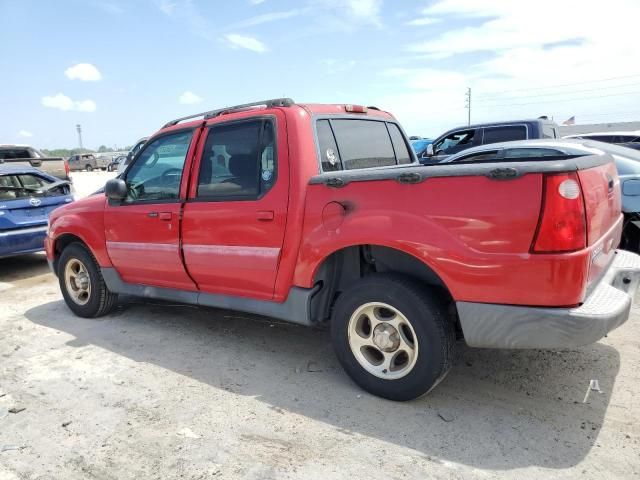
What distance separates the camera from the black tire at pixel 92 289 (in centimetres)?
494

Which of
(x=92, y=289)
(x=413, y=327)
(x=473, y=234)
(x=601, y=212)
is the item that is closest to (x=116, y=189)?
(x=92, y=289)

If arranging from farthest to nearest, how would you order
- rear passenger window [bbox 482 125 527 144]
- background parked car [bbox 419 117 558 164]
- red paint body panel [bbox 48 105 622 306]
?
rear passenger window [bbox 482 125 527 144]
background parked car [bbox 419 117 558 164]
red paint body panel [bbox 48 105 622 306]

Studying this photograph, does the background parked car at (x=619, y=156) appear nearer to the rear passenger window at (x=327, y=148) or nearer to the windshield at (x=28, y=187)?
the rear passenger window at (x=327, y=148)

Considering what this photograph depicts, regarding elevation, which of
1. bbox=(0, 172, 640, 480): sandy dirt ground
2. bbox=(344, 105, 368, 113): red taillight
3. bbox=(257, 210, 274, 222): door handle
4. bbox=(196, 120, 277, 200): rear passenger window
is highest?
bbox=(344, 105, 368, 113): red taillight

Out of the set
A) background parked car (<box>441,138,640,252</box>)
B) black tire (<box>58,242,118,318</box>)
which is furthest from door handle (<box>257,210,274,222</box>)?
background parked car (<box>441,138,640,252</box>)

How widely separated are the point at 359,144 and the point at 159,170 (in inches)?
70.0

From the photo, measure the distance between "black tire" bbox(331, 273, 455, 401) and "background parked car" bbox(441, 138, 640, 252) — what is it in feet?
8.20

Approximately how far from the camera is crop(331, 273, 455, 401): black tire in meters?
2.86

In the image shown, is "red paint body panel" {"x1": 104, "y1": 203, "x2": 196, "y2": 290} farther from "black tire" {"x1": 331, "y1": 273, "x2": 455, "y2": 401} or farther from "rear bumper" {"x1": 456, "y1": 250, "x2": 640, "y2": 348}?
"rear bumper" {"x1": 456, "y1": 250, "x2": 640, "y2": 348}

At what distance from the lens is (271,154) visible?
3.53 metres

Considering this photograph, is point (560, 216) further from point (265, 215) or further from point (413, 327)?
point (265, 215)

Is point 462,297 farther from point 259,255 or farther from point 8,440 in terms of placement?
point 8,440

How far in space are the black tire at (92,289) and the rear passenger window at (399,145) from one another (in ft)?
10.3

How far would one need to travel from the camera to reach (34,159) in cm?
1223
